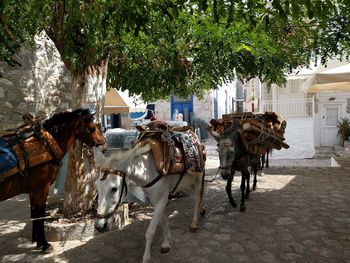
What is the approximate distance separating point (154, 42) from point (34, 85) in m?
4.54

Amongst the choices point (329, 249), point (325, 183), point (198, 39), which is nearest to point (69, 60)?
point (198, 39)

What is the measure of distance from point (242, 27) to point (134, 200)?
3.54m

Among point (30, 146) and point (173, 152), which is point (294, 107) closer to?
point (173, 152)

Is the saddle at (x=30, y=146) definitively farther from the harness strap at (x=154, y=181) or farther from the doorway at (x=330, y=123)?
the doorway at (x=330, y=123)

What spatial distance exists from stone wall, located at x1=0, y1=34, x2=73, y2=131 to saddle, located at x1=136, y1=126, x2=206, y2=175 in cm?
515

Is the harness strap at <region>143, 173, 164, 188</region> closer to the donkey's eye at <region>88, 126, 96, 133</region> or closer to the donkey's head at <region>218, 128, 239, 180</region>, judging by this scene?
the donkey's eye at <region>88, 126, 96, 133</region>

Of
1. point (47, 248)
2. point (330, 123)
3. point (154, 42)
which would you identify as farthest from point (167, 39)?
point (330, 123)

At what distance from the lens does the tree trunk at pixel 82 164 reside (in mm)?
5402

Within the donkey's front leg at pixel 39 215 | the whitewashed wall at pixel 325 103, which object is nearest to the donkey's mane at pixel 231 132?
the donkey's front leg at pixel 39 215

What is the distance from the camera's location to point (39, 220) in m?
4.54

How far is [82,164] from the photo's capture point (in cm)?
545

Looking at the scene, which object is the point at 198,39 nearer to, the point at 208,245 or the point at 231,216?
the point at 231,216

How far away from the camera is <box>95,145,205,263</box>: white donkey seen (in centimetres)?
328

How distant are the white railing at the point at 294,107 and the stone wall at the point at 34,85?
840 cm
